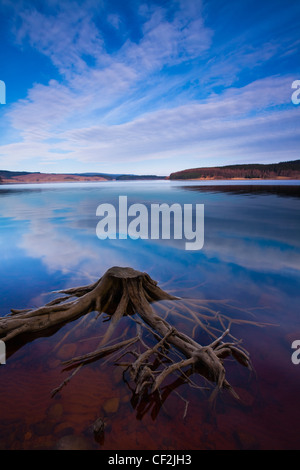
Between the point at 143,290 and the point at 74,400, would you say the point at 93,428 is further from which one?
the point at 143,290

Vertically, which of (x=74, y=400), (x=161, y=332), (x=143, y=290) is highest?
(x=143, y=290)

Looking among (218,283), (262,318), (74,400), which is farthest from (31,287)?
(262,318)

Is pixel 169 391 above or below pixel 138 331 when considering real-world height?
below

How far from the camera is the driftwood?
3.22 m

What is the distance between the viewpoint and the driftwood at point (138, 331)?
3224 millimetres

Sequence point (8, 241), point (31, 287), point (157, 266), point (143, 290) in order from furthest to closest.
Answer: point (8, 241) < point (157, 266) < point (31, 287) < point (143, 290)

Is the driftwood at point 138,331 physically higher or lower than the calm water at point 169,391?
higher

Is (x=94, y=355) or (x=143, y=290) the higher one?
(x=143, y=290)

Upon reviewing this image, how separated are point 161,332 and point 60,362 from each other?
1897 mm

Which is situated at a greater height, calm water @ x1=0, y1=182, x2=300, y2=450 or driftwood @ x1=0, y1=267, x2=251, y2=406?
driftwood @ x1=0, y1=267, x2=251, y2=406

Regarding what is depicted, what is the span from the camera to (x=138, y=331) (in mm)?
4246

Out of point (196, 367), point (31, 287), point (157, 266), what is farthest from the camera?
point (157, 266)

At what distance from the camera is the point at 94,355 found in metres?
3.76

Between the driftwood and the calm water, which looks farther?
the driftwood
